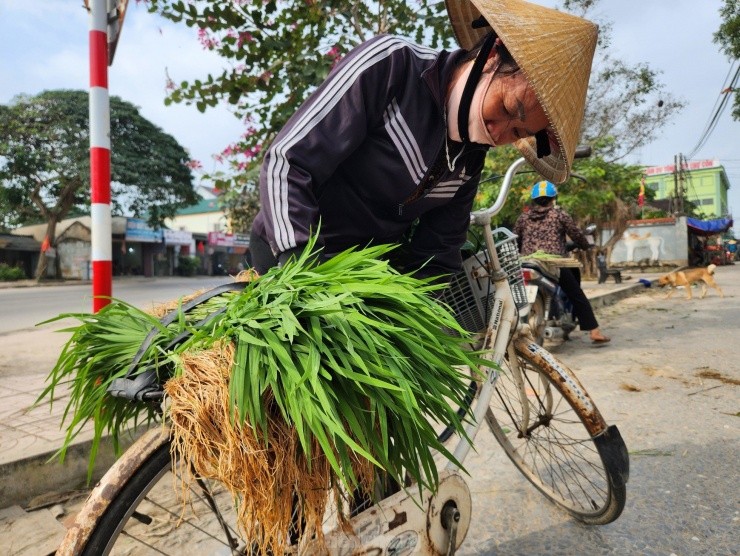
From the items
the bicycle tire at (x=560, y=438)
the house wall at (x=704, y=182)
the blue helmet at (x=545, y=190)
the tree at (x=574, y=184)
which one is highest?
the house wall at (x=704, y=182)

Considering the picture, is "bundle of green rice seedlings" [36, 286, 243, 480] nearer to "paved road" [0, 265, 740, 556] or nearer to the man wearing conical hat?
the man wearing conical hat

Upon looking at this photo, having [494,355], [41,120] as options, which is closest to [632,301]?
[494,355]

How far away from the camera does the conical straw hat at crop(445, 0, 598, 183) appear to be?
1127 millimetres

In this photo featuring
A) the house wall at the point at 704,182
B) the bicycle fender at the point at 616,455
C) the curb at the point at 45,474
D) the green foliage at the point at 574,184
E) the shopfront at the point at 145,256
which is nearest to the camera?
the bicycle fender at the point at 616,455

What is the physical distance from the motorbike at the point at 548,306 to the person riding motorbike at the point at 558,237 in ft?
0.36

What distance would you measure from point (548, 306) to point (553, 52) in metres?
3.77

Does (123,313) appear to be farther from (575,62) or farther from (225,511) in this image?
(575,62)

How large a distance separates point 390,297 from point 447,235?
630mm

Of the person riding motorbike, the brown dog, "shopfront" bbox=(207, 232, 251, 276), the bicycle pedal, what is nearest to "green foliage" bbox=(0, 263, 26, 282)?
"shopfront" bbox=(207, 232, 251, 276)

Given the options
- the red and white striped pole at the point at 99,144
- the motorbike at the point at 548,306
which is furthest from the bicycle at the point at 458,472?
the motorbike at the point at 548,306

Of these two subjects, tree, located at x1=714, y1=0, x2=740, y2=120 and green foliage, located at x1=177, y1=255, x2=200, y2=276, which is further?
green foliage, located at x1=177, y1=255, x2=200, y2=276

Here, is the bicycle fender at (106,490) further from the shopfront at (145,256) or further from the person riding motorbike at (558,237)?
the shopfront at (145,256)

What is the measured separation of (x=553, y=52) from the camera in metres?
1.17

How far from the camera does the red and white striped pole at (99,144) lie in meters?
2.52
